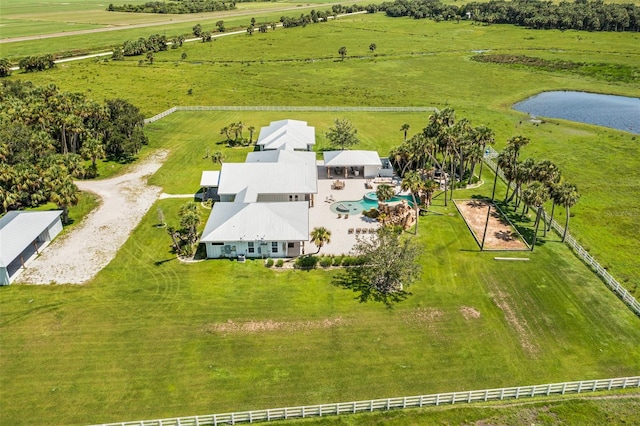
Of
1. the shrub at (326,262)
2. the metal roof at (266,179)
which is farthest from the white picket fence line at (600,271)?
the metal roof at (266,179)

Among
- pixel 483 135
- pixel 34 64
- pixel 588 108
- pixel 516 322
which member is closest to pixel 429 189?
pixel 483 135

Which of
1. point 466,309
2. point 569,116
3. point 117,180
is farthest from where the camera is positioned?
point 569,116

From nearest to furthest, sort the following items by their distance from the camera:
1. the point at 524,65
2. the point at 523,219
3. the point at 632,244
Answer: the point at 632,244 → the point at 523,219 → the point at 524,65

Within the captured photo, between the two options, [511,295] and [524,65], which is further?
[524,65]

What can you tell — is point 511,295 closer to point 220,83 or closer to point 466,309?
point 466,309

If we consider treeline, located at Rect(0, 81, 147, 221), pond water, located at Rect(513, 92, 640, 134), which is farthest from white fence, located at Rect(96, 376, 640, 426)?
pond water, located at Rect(513, 92, 640, 134)

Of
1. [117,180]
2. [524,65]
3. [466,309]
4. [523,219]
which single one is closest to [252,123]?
[117,180]
